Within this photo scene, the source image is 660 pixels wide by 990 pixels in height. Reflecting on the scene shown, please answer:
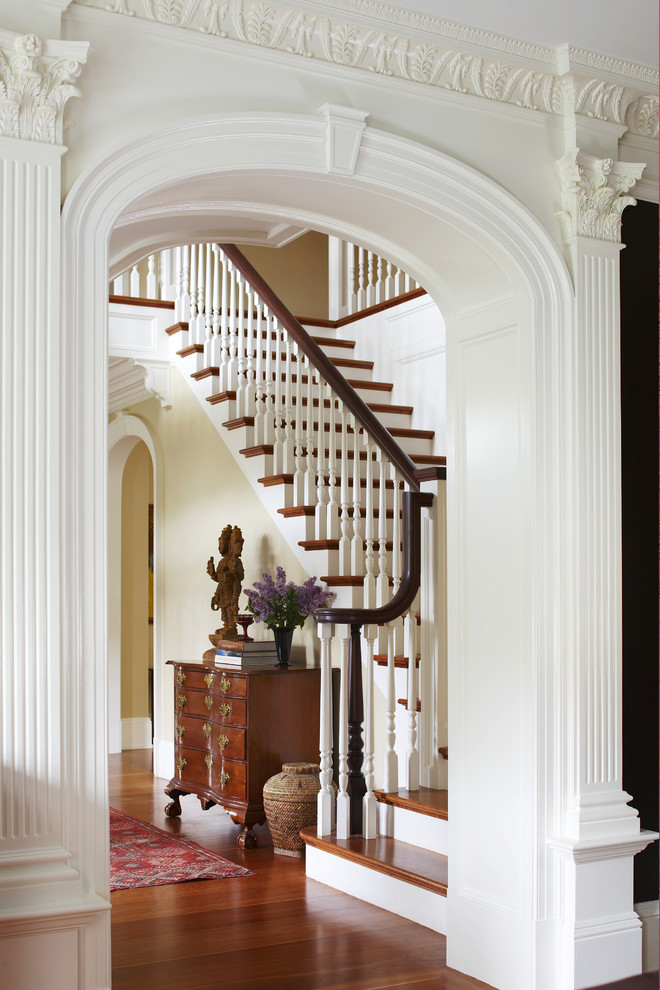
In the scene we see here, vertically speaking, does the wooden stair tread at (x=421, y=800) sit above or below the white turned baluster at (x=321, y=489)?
below

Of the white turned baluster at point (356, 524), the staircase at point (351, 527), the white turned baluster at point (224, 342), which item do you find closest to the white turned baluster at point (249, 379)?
the staircase at point (351, 527)

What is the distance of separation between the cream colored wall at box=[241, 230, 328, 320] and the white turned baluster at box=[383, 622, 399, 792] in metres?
5.51

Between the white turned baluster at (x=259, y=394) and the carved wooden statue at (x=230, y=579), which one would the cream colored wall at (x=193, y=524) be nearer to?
the carved wooden statue at (x=230, y=579)

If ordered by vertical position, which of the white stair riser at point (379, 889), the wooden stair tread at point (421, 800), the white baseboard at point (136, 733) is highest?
the wooden stair tread at point (421, 800)

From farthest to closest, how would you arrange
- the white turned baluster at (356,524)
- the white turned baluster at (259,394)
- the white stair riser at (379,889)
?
the white turned baluster at (259,394), the white turned baluster at (356,524), the white stair riser at (379,889)

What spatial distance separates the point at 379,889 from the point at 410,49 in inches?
133

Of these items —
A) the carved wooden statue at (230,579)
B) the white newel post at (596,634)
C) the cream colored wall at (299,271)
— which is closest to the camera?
the white newel post at (596,634)

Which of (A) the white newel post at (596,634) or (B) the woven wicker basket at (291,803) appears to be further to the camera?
(B) the woven wicker basket at (291,803)

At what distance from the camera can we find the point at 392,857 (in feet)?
15.2

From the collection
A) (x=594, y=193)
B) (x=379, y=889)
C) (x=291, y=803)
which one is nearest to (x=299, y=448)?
(x=291, y=803)

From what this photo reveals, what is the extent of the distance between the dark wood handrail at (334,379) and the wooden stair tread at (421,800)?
0.82 meters

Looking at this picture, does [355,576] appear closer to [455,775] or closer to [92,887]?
[455,775]

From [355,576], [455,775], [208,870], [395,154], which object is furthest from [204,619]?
[395,154]

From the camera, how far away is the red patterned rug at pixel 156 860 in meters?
5.14
